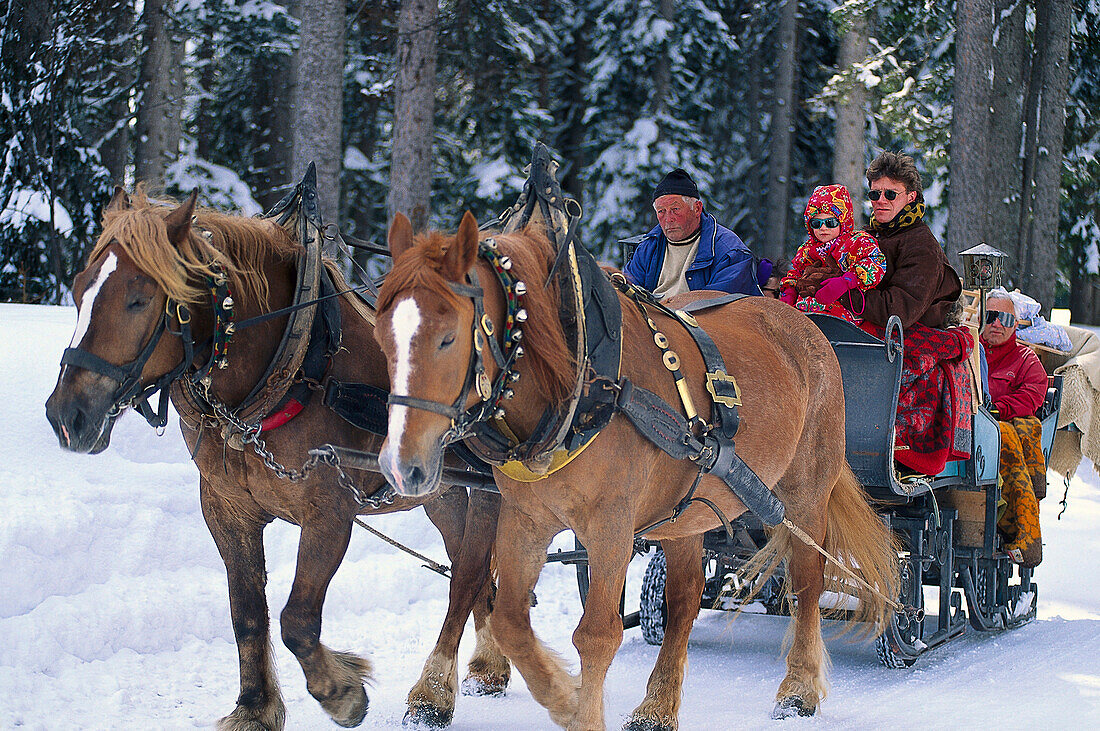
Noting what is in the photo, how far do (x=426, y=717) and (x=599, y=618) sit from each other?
1.29 metres

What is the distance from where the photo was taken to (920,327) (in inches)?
199

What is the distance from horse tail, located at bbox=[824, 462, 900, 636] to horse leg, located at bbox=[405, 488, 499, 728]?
170 cm

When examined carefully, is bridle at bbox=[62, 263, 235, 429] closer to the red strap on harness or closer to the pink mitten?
the red strap on harness

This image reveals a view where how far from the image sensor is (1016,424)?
6.11 meters

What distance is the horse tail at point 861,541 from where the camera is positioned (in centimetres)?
475

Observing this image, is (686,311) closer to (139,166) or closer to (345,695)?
(345,695)

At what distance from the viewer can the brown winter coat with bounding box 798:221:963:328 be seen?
15.8 feet

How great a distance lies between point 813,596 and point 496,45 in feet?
36.0

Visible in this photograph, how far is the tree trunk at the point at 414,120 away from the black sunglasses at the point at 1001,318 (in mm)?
5755

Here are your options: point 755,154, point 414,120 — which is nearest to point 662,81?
Result: point 755,154

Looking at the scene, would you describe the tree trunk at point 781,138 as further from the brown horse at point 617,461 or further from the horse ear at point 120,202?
the horse ear at point 120,202

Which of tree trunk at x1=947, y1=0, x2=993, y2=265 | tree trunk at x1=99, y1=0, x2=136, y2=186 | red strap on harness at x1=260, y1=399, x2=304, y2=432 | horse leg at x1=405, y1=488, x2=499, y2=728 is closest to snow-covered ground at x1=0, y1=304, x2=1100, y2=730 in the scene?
horse leg at x1=405, y1=488, x2=499, y2=728

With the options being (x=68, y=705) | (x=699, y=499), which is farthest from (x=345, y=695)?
(x=699, y=499)

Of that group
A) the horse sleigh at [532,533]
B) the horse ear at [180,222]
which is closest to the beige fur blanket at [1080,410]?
the horse sleigh at [532,533]
